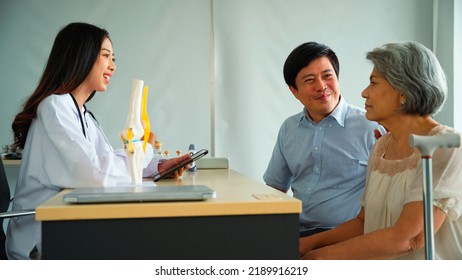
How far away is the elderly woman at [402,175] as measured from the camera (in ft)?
5.27

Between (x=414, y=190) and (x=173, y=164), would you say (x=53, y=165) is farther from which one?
(x=414, y=190)

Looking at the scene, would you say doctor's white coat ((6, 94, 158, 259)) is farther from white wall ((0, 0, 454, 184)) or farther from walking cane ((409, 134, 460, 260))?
white wall ((0, 0, 454, 184))

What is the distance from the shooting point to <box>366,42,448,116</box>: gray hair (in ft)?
5.70

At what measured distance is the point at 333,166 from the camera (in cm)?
242

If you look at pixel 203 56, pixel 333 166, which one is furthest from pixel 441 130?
pixel 203 56

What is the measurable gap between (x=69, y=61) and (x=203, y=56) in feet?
6.74

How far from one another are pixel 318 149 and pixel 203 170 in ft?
1.77

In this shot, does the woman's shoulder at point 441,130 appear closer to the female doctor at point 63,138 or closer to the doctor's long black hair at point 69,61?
the female doctor at point 63,138

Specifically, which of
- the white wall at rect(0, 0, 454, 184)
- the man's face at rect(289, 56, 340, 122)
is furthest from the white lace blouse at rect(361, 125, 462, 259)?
the white wall at rect(0, 0, 454, 184)

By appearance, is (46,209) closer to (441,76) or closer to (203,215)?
(203,215)

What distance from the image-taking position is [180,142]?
411 centimetres

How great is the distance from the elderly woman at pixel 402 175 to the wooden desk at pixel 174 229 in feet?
1.57

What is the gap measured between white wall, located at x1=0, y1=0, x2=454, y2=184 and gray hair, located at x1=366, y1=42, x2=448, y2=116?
2382 mm

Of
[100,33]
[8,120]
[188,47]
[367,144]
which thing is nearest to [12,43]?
[8,120]
